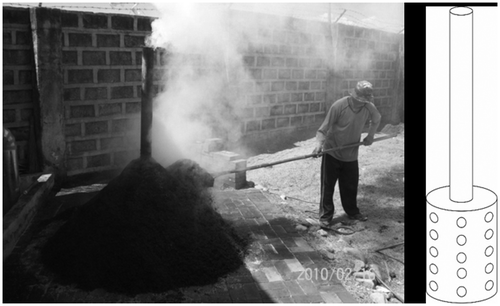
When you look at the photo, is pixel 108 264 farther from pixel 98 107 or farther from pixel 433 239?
pixel 98 107

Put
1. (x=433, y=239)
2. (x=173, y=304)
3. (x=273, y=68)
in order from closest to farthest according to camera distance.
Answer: (x=433, y=239), (x=173, y=304), (x=273, y=68)

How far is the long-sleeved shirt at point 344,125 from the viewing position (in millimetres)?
5812

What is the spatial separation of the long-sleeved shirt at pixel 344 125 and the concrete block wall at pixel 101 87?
383 centimetres

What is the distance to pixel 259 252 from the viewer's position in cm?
477

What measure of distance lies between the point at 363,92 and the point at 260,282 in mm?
2974

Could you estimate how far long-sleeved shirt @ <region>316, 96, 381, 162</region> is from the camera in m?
5.81

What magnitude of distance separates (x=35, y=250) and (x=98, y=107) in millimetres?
3464

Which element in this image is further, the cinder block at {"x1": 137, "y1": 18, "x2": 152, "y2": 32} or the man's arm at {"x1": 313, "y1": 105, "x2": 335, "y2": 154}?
the cinder block at {"x1": 137, "y1": 18, "x2": 152, "y2": 32}

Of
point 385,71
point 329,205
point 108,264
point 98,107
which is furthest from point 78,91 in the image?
point 385,71

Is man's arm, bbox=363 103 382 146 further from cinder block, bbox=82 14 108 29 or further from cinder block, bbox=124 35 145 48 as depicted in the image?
cinder block, bbox=82 14 108 29

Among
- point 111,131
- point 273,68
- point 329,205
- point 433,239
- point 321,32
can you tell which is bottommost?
point 329,205

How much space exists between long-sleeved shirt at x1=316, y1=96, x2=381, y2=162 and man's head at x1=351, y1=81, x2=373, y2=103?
8 centimetres

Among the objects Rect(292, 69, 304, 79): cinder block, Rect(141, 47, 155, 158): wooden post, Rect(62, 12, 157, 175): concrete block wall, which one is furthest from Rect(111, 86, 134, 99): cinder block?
Rect(292, 69, 304, 79): cinder block

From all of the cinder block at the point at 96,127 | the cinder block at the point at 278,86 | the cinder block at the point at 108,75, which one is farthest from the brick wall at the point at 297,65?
the cinder block at the point at 96,127
